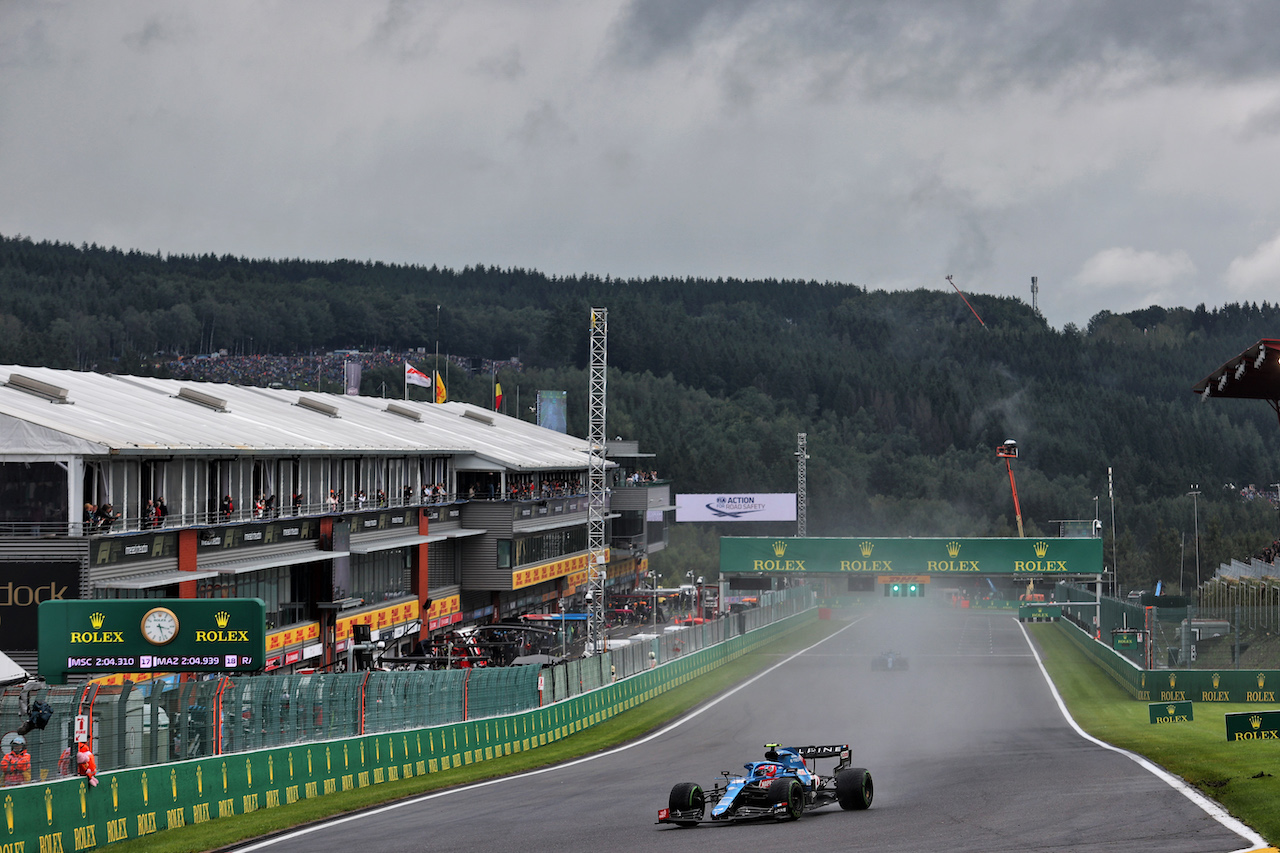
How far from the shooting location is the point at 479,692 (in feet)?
113

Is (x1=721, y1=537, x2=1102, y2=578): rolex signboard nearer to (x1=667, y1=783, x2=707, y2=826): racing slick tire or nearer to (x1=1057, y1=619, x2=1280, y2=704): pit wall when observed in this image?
(x1=1057, y1=619, x2=1280, y2=704): pit wall

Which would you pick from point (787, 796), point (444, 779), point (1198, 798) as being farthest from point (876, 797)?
point (444, 779)

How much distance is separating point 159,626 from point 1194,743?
24.4 meters

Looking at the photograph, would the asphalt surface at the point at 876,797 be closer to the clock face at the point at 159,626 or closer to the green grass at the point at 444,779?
the green grass at the point at 444,779

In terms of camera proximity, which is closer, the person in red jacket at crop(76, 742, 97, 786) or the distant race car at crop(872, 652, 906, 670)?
the person in red jacket at crop(76, 742, 97, 786)

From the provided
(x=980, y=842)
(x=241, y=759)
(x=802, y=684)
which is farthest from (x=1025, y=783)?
(x=802, y=684)

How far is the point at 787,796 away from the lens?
21016 mm

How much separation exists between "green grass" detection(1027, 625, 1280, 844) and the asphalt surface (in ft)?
2.65

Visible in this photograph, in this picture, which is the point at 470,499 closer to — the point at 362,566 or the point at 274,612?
the point at 362,566

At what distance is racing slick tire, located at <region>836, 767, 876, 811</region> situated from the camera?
22172 millimetres

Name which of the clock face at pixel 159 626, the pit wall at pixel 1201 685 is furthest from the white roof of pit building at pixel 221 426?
the pit wall at pixel 1201 685

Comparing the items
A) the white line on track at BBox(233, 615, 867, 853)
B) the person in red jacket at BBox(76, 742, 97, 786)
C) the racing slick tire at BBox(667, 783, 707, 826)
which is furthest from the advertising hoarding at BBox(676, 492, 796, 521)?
the person in red jacket at BBox(76, 742, 97, 786)

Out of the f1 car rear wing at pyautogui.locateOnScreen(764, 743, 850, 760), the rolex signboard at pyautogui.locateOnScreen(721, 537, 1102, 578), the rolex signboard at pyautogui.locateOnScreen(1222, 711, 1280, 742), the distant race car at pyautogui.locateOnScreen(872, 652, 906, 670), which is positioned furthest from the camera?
the rolex signboard at pyautogui.locateOnScreen(721, 537, 1102, 578)

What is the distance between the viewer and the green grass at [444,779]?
21.0m
